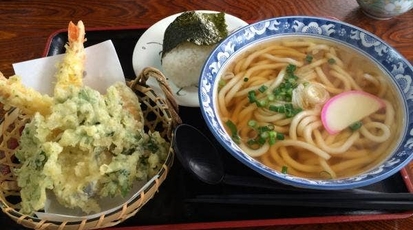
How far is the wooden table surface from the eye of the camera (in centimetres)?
172

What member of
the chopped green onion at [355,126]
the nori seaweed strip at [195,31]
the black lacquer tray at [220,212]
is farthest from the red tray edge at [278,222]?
the nori seaweed strip at [195,31]

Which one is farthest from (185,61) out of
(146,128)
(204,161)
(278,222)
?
(278,222)

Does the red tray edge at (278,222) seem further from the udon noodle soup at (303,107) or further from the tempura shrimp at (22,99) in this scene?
the tempura shrimp at (22,99)

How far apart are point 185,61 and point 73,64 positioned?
0.38 metres

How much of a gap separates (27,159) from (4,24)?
88 cm

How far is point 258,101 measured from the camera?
4.32 feet

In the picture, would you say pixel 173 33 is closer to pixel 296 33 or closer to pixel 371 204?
pixel 296 33

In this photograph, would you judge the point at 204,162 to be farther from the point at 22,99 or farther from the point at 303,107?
the point at 22,99

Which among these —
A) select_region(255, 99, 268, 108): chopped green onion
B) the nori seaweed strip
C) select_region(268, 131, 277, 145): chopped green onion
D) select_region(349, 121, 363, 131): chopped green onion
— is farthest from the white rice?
select_region(349, 121, 363, 131): chopped green onion

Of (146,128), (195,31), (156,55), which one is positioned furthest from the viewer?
(156,55)

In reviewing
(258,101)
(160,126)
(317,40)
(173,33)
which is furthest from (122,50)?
(317,40)

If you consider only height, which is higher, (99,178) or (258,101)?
(258,101)

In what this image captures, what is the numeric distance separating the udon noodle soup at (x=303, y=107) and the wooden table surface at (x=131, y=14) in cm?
46

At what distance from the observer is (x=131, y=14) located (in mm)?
1854
